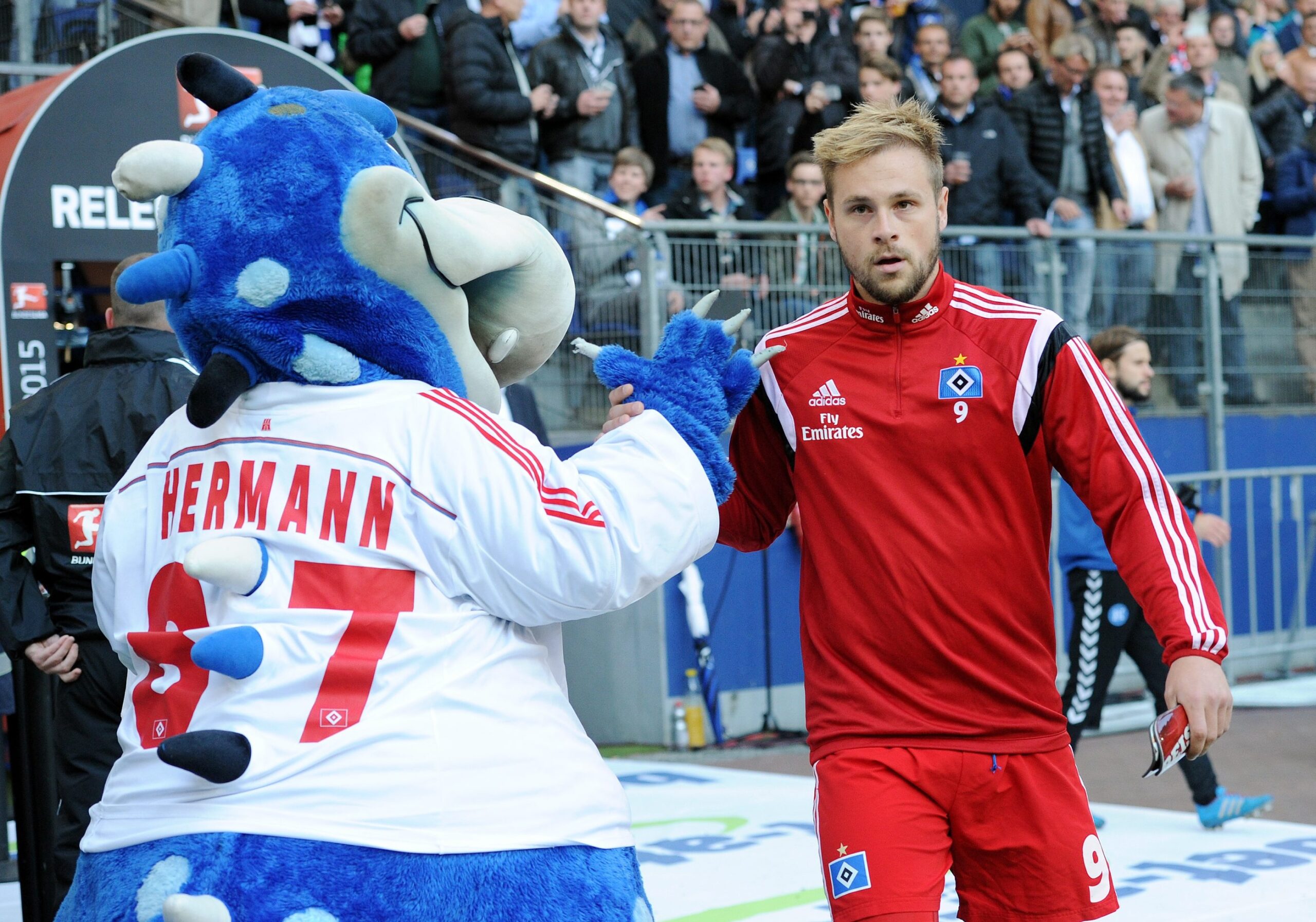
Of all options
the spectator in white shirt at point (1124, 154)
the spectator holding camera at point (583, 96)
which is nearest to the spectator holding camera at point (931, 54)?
the spectator in white shirt at point (1124, 154)

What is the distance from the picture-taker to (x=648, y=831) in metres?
6.48

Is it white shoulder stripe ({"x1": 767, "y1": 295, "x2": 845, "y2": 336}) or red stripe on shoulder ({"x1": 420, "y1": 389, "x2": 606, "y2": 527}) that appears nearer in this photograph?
red stripe on shoulder ({"x1": 420, "y1": 389, "x2": 606, "y2": 527})

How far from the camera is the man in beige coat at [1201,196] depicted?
35.0ft

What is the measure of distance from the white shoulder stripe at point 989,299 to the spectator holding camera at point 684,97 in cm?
657

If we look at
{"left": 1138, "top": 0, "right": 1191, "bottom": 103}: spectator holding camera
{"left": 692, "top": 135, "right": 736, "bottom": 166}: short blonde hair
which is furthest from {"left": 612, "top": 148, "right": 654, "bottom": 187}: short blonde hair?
{"left": 1138, "top": 0, "right": 1191, "bottom": 103}: spectator holding camera

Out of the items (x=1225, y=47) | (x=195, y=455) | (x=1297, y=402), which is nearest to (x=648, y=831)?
(x=195, y=455)

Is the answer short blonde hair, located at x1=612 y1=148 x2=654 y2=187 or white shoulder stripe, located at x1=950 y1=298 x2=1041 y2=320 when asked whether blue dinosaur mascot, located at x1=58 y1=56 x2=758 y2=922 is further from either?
short blonde hair, located at x1=612 y1=148 x2=654 y2=187

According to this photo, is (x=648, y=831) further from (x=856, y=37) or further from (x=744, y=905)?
(x=856, y=37)

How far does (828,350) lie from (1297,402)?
29.0 ft

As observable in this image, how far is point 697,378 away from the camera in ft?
8.90

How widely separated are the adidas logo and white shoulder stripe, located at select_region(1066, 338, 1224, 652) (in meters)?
0.48

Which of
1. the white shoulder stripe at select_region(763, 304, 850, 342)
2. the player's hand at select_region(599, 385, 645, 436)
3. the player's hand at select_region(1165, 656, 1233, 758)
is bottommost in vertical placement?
the player's hand at select_region(1165, 656, 1233, 758)

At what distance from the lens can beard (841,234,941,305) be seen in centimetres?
324

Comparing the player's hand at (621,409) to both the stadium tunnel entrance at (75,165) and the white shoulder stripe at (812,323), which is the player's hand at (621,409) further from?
the stadium tunnel entrance at (75,165)
